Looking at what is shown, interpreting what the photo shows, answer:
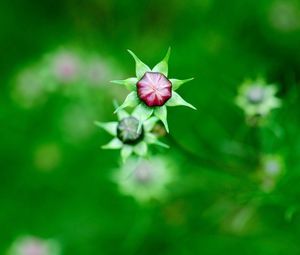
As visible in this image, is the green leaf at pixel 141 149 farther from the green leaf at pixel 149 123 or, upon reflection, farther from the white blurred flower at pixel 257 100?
the white blurred flower at pixel 257 100

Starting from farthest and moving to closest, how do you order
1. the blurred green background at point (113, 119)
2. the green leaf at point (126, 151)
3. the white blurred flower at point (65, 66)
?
the white blurred flower at point (65, 66) → the blurred green background at point (113, 119) → the green leaf at point (126, 151)

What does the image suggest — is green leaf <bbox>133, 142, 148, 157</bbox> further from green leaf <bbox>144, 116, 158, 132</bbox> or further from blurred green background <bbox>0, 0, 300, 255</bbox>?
blurred green background <bbox>0, 0, 300, 255</bbox>

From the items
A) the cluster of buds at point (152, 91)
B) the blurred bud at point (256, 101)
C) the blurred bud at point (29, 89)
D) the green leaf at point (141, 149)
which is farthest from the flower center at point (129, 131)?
the blurred bud at point (29, 89)

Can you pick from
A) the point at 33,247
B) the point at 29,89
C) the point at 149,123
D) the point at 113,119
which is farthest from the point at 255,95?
the point at 29,89

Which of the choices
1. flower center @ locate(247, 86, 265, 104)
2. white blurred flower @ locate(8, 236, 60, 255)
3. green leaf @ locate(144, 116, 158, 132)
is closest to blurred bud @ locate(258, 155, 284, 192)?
flower center @ locate(247, 86, 265, 104)

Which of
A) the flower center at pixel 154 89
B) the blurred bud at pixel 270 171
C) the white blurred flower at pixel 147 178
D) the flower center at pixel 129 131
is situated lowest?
the flower center at pixel 154 89

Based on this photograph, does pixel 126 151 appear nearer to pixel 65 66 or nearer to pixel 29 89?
pixel 65 66
